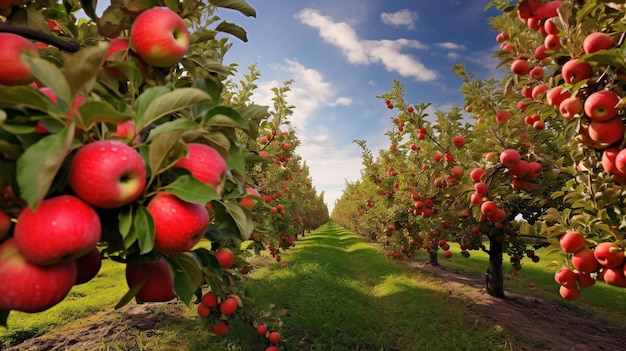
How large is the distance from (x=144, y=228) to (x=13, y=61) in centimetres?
58

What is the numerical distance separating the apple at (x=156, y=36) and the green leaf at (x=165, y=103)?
0.23m

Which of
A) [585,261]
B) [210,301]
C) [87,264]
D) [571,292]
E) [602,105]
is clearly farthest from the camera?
[210,301]

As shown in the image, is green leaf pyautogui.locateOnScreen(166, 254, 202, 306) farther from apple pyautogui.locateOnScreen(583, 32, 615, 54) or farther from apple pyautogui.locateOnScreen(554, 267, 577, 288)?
apple pyautogui.locateOnScreen(554, 267, 577, 288)

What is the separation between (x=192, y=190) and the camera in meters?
0.78

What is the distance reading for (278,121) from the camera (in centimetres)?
611

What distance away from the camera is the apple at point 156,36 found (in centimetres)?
98

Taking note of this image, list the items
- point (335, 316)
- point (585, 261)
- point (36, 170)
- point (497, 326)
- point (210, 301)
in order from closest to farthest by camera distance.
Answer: point (36, 170)
point (585, 261)
point (210, 301)
point (497, 326)
point (335, 316)

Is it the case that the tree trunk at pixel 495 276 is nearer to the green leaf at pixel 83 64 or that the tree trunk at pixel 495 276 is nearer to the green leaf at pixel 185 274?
the green leaf at pixel 185 274

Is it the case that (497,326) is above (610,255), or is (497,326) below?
below

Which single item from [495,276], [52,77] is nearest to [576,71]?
[52,77]

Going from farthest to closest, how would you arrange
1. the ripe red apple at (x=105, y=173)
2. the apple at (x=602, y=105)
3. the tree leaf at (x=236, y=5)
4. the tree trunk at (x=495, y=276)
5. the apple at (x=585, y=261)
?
the tree trunk at (x=495, y=276) → the apple at (x=585, y=261) → the apple at (x=602, y=105) → the tree leaf at (x=236, y=5) → the ripe red apple at (x=105, y=173)

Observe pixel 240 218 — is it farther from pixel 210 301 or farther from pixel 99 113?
pixel 210 301

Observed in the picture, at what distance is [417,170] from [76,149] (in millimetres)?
8373

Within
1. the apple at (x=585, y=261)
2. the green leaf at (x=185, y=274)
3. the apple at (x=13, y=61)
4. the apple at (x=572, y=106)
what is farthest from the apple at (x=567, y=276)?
the apple at (x=13, y=61)
